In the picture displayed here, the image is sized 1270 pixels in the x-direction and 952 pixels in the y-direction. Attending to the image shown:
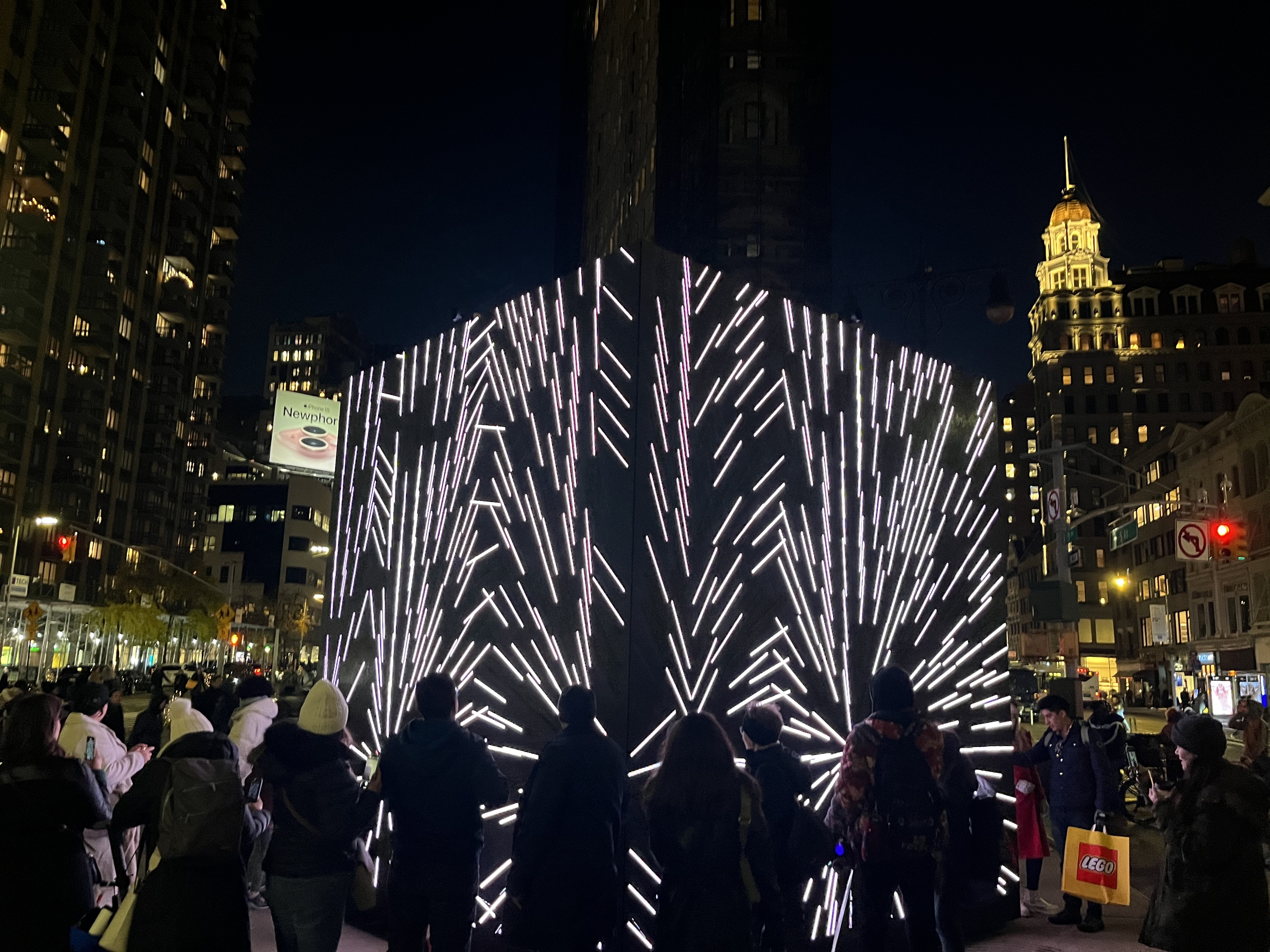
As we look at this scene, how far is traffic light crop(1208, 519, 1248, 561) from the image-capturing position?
18906mm

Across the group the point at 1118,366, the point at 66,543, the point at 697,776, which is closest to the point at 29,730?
the point at 697,776

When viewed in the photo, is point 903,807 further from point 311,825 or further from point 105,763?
point 105,763

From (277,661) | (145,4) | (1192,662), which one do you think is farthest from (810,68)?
(277,661)

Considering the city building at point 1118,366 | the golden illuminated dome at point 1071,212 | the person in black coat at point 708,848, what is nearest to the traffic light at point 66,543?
the person in black coat at point 708,848

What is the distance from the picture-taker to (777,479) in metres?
7.38

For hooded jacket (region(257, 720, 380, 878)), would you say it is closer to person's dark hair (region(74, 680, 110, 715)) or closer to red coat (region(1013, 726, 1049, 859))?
person's dark hair (region(74, 680, 110, 715))

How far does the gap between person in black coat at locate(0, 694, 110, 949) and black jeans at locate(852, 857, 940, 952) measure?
384cm

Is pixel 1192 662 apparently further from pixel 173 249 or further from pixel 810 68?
pixel 173 249

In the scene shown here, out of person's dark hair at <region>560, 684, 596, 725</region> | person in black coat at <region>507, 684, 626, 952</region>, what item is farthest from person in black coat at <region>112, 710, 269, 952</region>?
person's dark hair at <region>560, 684, 596, 725</region>

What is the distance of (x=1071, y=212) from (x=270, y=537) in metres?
87.4

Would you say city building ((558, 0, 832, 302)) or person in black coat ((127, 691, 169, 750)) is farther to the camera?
city building ((558, 0, 832, 302))

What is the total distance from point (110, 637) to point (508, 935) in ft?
194

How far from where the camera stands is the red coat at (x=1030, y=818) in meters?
7.98

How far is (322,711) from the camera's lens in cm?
471
